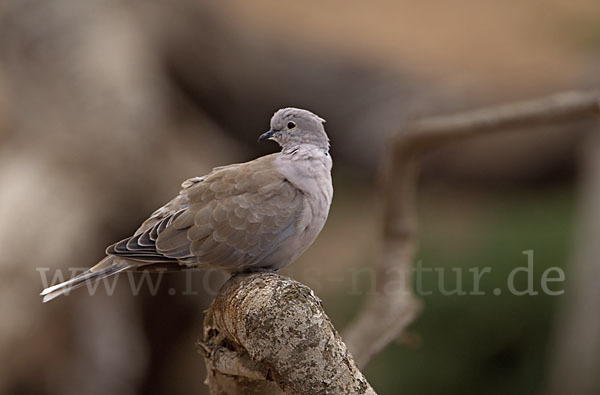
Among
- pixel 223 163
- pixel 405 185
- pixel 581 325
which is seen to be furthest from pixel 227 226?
pixel 223 163

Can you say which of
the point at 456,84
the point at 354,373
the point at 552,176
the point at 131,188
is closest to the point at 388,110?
the point at 456,84

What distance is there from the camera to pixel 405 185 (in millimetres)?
3562

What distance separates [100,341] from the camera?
4340 millimetres

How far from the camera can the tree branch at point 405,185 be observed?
3.17 metres

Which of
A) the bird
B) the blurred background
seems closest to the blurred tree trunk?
the blurred background

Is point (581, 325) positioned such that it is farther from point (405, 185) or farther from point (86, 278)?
point (86, 278)

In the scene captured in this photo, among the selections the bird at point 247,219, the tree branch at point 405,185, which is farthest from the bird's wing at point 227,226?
the tree branch at point 405,185

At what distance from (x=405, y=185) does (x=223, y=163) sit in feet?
7.56

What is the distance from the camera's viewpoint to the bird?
198 cm

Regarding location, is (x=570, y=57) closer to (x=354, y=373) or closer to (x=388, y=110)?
(x=388, y=110)

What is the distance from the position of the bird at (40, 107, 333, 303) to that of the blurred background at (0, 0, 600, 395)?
56.3 inches

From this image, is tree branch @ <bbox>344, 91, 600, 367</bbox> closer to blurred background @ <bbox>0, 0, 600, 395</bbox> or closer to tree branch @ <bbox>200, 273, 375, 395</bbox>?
blurred background @ <bbox>0, 0, 600, 395</bbox>

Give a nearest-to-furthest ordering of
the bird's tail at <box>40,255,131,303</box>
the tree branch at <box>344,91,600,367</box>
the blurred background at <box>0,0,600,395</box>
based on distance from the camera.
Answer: the bird's tail at <box>40,255,131,303</box>
the tree branch at <box>344,91,600,367</box>
the blurred background at <box>0,0,600,395</box>

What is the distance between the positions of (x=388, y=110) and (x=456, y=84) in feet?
1.96
